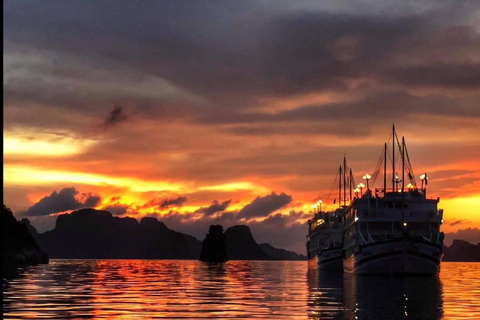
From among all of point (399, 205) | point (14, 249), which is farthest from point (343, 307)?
point (14, 249)

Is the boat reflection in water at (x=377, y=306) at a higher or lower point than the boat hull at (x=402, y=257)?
lower

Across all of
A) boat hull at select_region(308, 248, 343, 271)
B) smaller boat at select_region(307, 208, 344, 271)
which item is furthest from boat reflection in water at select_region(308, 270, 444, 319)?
smaller boat at select_region(307, 208, 344, 271)

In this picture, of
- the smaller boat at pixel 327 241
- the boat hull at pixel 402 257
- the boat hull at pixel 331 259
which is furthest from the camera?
the smaller boat at pixel 327 241

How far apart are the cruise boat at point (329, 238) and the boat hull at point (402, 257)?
35.6 m

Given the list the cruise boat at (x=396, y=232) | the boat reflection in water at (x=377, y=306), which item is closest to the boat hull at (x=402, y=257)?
the cruise boat at (x=396, y=232)

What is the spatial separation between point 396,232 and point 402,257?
9.50 metres

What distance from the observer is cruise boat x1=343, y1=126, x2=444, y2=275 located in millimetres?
81938

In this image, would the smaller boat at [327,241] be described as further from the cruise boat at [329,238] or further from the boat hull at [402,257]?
the boat hull at [402,257]

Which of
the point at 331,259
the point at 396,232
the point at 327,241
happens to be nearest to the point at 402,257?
the point at 396,232

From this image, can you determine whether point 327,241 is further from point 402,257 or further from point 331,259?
point 402,257

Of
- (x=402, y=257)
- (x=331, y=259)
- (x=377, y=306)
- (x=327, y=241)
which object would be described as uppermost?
(x=327, y=241)

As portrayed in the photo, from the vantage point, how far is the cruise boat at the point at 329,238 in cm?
12369

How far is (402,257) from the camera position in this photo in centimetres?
8138

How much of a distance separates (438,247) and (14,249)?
138455 millimetres
